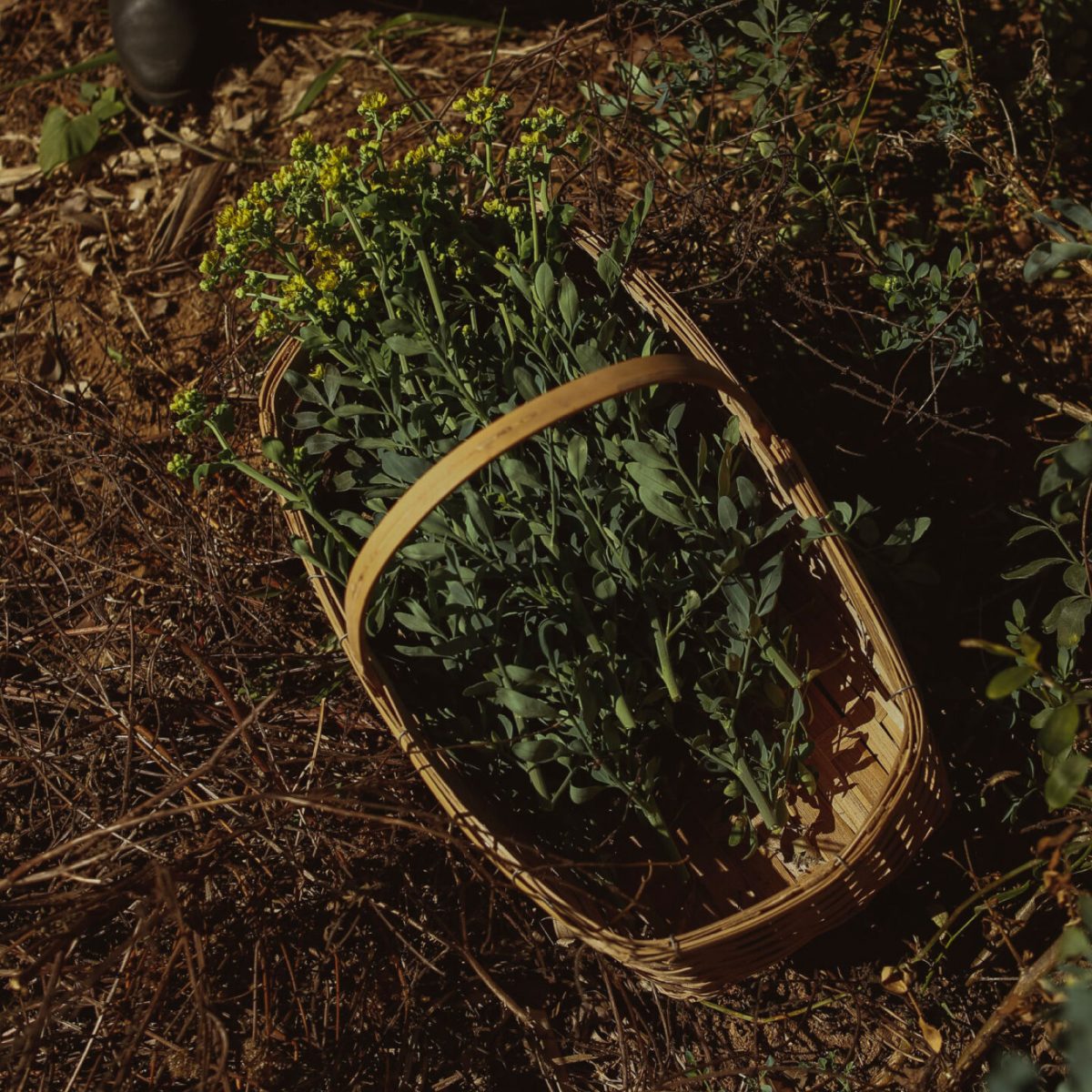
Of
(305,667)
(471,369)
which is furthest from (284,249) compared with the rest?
(305,667)

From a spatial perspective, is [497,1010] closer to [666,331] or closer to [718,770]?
[718,770]

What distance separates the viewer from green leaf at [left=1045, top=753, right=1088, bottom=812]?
104 cm

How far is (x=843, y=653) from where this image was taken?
1.50 m

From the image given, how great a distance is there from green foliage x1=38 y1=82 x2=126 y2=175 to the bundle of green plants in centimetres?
124

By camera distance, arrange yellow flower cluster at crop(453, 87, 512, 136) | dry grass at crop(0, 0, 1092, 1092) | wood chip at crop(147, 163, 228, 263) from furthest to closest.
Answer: wood chip at crop(147, 163, 228, 263)
dry grass at crop(0, 0, 1092, 1092)
yellow flower cluster at crop(453, 87, 512, 136)

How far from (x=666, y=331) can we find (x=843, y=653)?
0.54m

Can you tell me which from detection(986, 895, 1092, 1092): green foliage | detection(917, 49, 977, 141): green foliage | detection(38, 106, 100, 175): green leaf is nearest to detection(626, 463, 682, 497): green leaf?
detection(986, 895, 1092, 1092): green foliage

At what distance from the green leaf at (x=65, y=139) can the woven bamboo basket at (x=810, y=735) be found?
124 centimetres

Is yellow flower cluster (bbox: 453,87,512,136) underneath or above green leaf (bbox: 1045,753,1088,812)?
above

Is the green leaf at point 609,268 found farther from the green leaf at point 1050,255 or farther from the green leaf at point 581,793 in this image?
the green leaf at point 581,793

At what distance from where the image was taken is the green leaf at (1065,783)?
3.43 ft

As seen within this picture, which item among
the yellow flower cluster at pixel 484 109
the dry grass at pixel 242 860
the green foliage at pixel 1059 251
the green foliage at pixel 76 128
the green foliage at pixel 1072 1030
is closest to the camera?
the green foliage at pixel 1072 1030

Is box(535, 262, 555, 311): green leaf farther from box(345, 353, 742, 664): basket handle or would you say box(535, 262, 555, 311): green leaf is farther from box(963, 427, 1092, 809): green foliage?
box(963, 427, 1092, 809): green foliage

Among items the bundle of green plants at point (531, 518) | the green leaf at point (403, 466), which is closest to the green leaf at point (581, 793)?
the bundle of green plants at point (531, 518)
